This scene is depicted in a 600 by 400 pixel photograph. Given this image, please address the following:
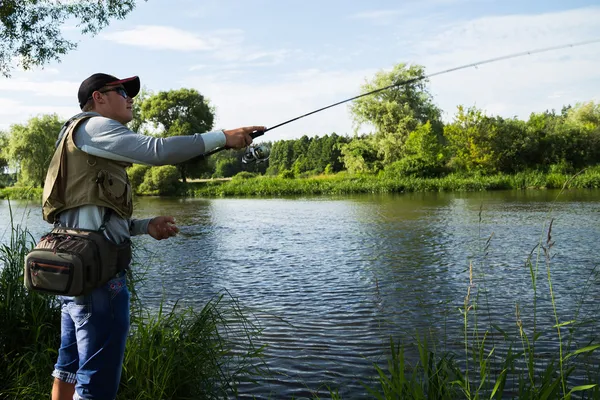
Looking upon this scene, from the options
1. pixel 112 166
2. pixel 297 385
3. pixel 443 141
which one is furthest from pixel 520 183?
pixel 112 166

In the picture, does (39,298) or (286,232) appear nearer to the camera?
(39,298)

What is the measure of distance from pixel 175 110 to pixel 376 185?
2294 centimetres

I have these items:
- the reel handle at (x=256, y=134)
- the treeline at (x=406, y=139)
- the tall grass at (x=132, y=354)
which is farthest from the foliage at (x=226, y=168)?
the reel handle at (x=256, y=134)

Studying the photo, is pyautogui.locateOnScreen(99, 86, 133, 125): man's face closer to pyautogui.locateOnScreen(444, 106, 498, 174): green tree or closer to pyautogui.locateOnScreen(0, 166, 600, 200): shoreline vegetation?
pyautogui.locateOnScreen(0, 166, 600, 200): shoreline vegetation

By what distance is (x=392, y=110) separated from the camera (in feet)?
163

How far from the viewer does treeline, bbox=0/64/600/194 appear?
41500mm

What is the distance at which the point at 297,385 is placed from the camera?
4945 mm

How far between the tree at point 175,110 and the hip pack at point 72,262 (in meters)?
49.9

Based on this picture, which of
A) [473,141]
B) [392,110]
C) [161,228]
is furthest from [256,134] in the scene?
[392,110]

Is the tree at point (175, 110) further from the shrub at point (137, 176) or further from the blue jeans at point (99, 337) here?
the blue jeans at point (99, 337)

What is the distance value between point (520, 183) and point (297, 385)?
3412 cm

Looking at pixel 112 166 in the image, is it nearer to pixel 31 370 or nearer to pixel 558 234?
pixel 31 370

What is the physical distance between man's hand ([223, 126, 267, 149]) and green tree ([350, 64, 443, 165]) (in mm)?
44784

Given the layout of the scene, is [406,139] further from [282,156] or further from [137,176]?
[282,156]
